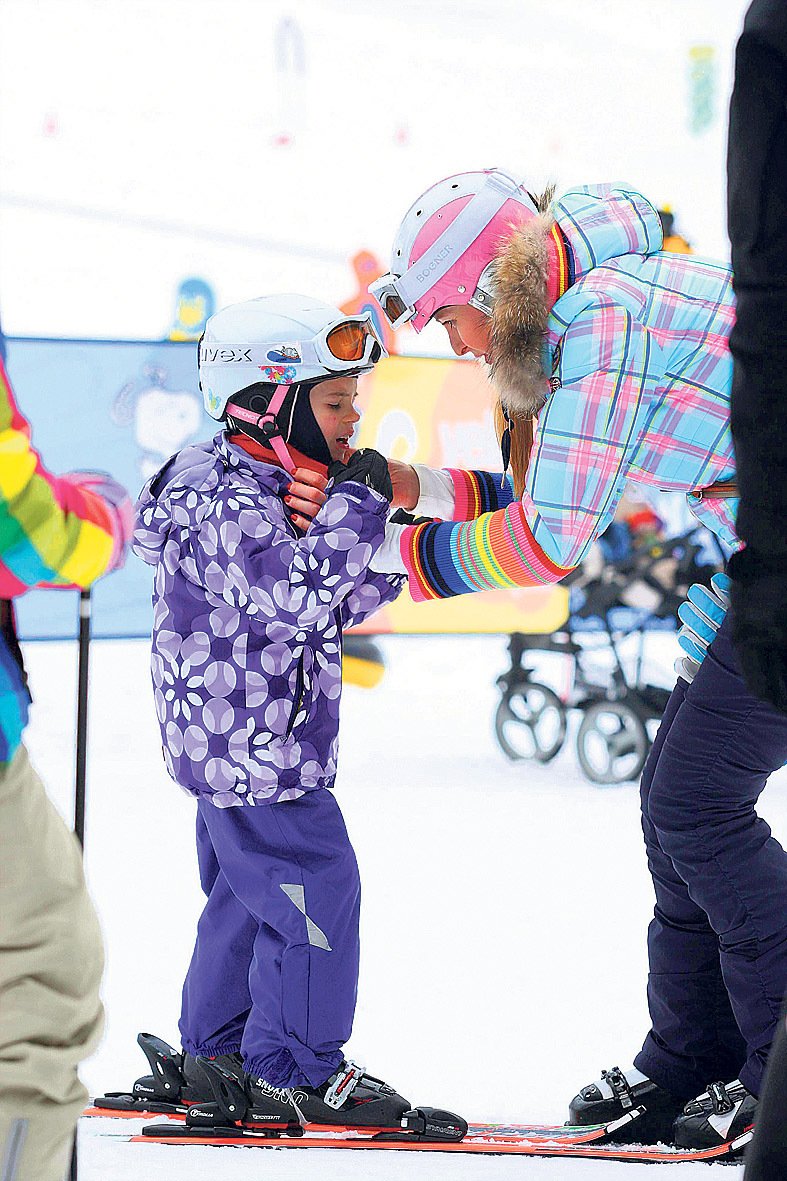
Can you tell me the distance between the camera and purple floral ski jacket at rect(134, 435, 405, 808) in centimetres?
246

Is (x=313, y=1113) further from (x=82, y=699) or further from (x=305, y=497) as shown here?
(x=305, y=497)

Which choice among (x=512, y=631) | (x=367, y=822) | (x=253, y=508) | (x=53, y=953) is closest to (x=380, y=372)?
(x=512, y=631)

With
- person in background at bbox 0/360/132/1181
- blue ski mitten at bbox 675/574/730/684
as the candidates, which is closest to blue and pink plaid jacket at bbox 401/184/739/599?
blue ski mitten at bbox 675/574/730/684

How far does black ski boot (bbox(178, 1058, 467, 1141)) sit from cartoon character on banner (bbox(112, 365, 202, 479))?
4.12 meters

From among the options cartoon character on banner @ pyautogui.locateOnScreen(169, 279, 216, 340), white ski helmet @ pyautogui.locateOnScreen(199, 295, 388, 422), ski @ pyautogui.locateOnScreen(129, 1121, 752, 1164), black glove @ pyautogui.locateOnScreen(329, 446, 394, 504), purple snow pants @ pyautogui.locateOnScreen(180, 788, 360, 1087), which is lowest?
ski @ pyautogui.locateOnScreen(129, 1121, 752, 1164)

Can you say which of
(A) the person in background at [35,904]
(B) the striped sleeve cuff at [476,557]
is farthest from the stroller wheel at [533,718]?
(A) the person in background at [35,904]

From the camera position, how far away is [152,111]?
446 inches

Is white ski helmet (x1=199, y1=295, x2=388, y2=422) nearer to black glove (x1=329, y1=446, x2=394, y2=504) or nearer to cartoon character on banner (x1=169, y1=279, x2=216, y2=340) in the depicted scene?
black glove (x1=329, y1=446, x2=394, y2=504)

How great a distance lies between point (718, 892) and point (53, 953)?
1.23 metres

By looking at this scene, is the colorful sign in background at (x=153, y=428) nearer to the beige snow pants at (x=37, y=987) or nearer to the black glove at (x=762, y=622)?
the beige snow pants at (x=37, y=987)

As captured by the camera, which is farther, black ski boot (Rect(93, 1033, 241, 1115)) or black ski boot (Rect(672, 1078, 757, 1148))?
black ski boot (Rect(93, 1033, 241, 1115))

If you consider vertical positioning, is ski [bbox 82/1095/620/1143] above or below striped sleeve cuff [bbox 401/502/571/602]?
below

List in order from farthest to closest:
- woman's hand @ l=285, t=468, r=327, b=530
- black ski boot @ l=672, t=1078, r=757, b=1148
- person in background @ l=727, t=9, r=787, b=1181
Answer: woman's hand @ l=285, t=468, r=327, b=530 → black ski boot @ l=672, t=1078, r=757, b=1148 → person in background @ l=727, t=9, r=787, b=1181

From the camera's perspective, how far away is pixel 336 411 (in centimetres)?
273
